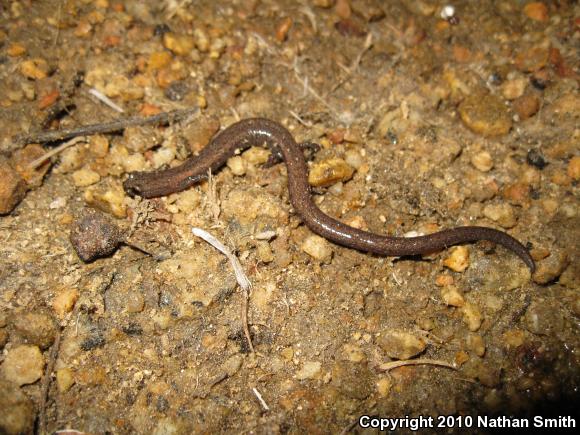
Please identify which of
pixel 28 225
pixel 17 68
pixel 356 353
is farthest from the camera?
pixel 17 68

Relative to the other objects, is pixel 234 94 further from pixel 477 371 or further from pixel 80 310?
pixel 477 371

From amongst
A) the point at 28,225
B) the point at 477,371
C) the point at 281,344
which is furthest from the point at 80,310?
the point at 477,371

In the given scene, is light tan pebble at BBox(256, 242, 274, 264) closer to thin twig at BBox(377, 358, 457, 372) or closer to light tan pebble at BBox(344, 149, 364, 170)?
light tan pebble at BBox(344, 149, 364, 170)

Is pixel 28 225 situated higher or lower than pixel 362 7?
lower

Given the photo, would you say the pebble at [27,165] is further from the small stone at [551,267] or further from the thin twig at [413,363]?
the small stone at [551,267]

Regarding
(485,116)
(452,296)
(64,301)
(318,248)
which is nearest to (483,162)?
(485,116)

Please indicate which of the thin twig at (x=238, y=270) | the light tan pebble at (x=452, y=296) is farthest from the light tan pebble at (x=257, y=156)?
the light tan pebble at (x=452, y=296)
